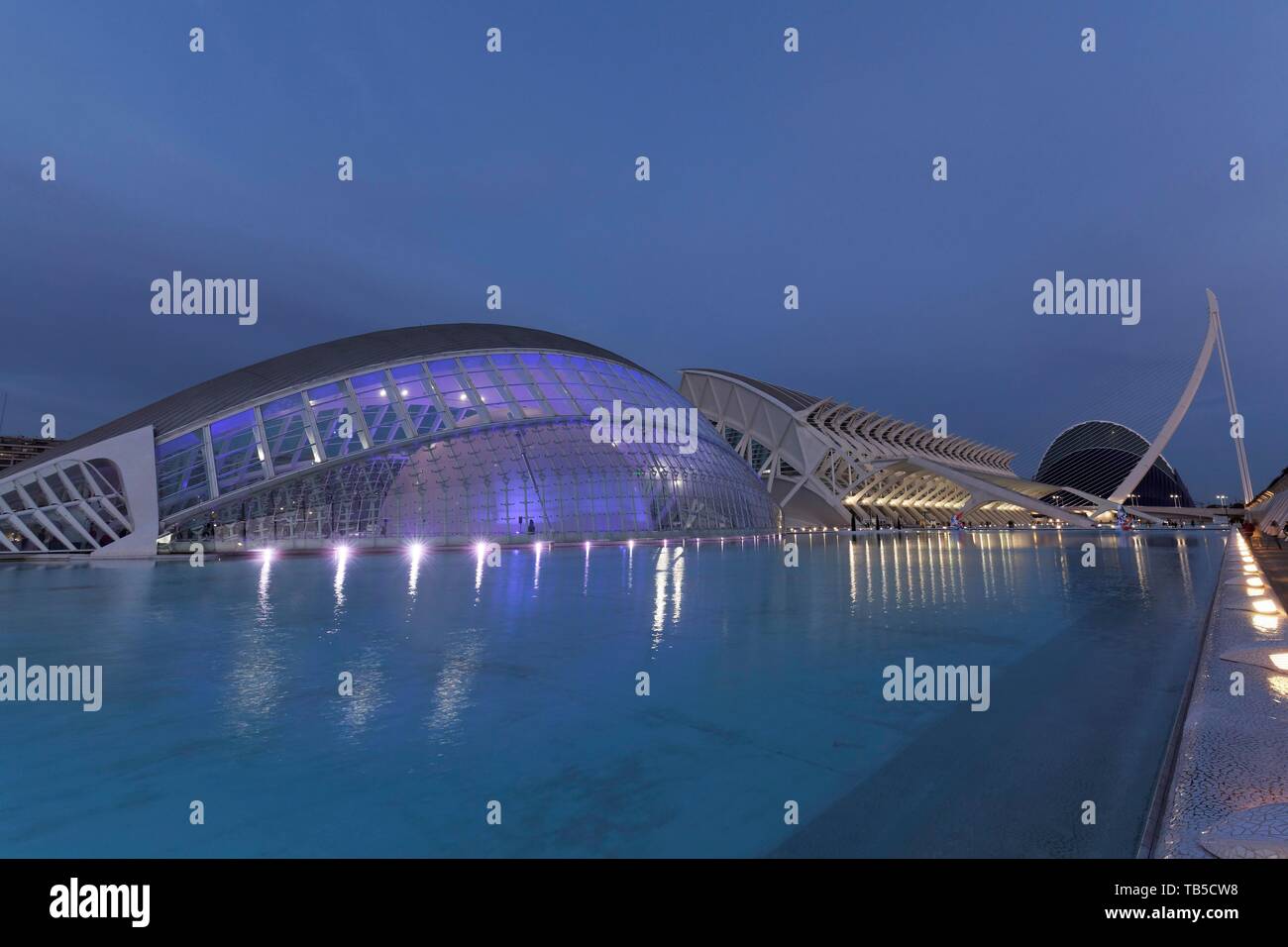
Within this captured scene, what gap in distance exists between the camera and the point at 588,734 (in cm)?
492

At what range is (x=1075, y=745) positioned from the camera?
4.57 metres

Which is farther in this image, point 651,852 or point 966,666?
point 966,666

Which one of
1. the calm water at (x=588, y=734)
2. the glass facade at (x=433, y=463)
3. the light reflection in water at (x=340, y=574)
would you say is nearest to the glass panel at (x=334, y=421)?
the glass facade at (x=433, y=463)

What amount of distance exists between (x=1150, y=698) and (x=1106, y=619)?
523cm

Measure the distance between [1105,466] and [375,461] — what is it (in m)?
159

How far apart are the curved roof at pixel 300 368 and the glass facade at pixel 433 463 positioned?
63 cm

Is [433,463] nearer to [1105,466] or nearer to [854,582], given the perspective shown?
[854,582]

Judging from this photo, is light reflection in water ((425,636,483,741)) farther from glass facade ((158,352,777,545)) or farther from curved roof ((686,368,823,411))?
curved roof ((686,368,823,411))

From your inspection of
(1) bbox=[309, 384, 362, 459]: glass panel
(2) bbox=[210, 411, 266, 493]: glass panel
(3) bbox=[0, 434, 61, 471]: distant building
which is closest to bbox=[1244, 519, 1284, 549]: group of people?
(1) bbox=[309, 384, 362, 459]: glass panel

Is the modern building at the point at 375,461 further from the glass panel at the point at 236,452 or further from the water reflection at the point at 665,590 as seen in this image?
the water reflection at the point at 665,590

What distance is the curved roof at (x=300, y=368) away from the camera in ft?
102

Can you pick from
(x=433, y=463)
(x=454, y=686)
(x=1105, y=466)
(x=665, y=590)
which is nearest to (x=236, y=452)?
(x=433, y=463)
